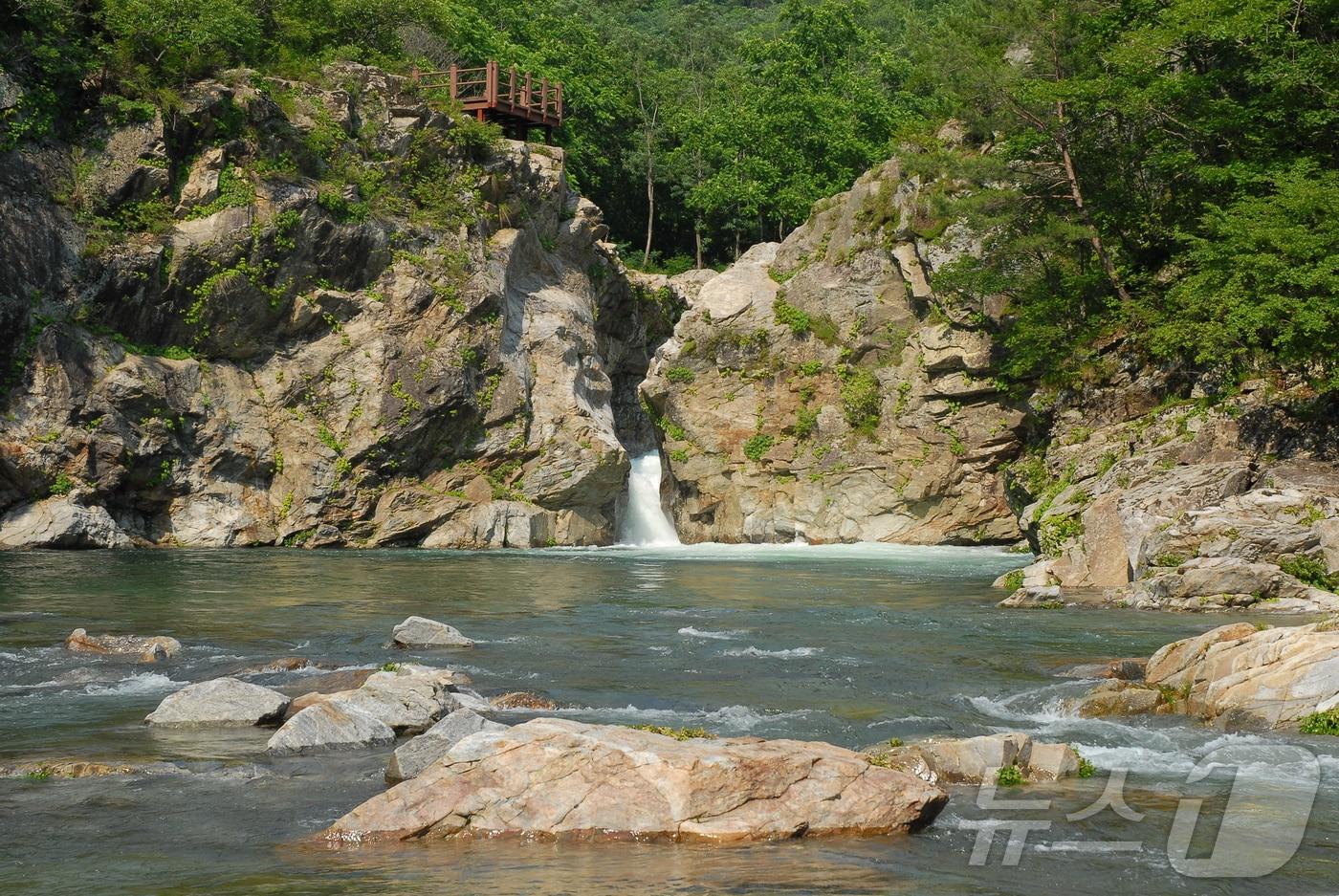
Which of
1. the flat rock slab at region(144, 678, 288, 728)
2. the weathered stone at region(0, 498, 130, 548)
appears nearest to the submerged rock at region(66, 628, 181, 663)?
the flat rock slab at region(144, 678, 288, 728)

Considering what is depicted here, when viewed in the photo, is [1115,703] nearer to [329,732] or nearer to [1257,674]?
[1257,674]

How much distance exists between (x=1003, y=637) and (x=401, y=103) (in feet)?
110

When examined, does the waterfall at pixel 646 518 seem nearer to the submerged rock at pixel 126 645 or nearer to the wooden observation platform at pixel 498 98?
the wooden observation platform at pixel 498 98

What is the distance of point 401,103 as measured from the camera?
140 ft

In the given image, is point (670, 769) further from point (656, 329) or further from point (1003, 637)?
point (656, 329)

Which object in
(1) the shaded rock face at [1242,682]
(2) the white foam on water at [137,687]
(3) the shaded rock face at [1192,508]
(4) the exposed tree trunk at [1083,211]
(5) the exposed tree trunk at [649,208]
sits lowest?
(2) the white foam on water at [137,687]

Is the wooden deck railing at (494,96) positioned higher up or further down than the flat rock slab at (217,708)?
higher up

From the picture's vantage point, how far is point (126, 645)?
14.4m

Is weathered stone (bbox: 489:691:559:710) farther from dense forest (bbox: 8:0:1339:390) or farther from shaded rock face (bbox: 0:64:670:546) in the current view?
shaded rock face (bbox: 0:64:670:546)

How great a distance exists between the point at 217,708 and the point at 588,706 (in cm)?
328

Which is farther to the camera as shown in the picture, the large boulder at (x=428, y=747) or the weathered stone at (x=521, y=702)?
the weathered stone at (x=521, y=702)

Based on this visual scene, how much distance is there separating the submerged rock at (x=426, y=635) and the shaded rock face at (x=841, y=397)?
24.7 meters

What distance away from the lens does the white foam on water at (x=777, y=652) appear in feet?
47.6

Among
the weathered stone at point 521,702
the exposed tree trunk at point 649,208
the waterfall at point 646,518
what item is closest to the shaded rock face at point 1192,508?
the weathered stone at point 521,702
